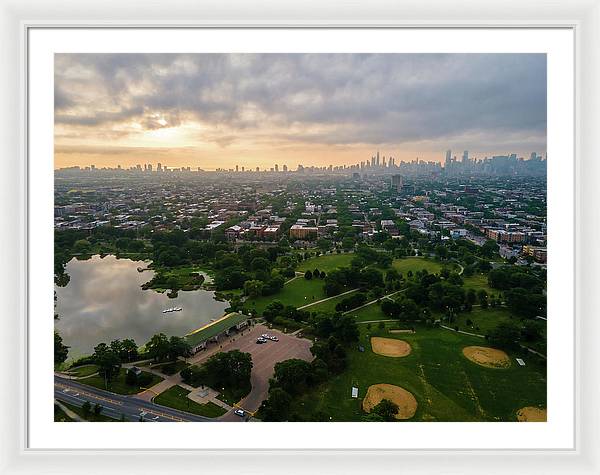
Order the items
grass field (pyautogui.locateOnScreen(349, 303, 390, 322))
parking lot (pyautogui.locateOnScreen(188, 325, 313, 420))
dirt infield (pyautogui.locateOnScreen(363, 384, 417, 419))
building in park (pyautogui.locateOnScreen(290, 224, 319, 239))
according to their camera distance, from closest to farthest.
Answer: dirt infield (pyautogui.locateOnScreen(363, 384, 417, 419)) → parking lot (pyautogui.locateOnScreen(188, 325, 313, 420)) → grass field (pyautogui.locateOnScreen(349, 303, 390, 322)) → building in park (pyautogui.locateOnScreen(290, 224, 319, 239))

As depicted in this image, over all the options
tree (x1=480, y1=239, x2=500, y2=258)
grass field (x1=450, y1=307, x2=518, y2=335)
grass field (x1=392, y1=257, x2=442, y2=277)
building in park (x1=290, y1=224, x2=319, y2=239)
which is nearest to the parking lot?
grass field (x1=450, y1=307, x2=518, y2=335)

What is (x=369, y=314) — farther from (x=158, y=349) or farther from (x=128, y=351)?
(x=128, y=351)

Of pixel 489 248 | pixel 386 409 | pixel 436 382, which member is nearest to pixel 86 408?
pixel 386 409

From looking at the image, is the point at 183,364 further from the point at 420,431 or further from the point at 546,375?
the point at 546,375

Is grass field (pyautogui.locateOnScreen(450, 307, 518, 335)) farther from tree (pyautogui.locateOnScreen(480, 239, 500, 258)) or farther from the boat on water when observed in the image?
the boat on water

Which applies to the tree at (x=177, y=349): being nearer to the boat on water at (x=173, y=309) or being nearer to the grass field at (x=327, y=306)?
the boat on water at (x=173, y=309)

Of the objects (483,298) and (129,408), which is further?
(483,298)

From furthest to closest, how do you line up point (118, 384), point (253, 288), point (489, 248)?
point (489, 248), point (253, 288), point (118, 384)
